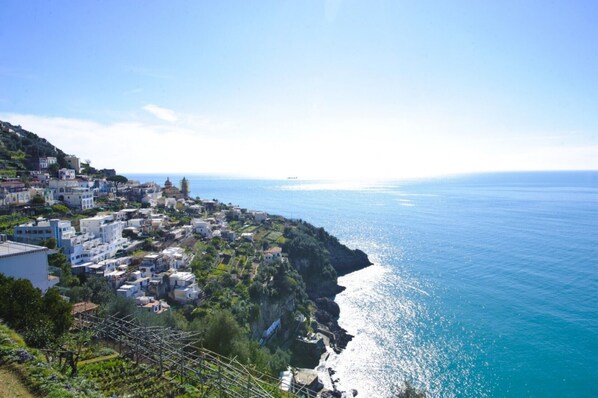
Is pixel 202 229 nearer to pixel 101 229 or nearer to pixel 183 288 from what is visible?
pixel 101 229

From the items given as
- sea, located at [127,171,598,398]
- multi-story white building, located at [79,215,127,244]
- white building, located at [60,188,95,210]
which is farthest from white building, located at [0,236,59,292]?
white building, located at [60,188,95,210]

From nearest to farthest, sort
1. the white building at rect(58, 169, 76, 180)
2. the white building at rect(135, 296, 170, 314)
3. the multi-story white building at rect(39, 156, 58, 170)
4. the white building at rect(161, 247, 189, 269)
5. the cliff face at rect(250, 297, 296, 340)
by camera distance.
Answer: the white building at rect(135, 296, 170, 314) → the cliff face at rect(250, 297, 296, 340) → the white building at rect(161, 247, 189, 269) → the white building at rect(58, 169, 76, 180) → the multi-story white building at rect(39, 156, 58, 170)

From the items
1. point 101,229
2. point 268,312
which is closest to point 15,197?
point 101,229

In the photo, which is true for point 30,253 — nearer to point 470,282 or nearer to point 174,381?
point 174,381

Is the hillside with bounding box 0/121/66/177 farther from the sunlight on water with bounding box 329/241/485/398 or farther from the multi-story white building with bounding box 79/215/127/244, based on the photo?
the sunlight on water with bounding box 329/241/485/398

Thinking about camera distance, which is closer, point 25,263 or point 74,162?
point 25,263

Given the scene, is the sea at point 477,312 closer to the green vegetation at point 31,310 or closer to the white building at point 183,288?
the white building at point 183,288
